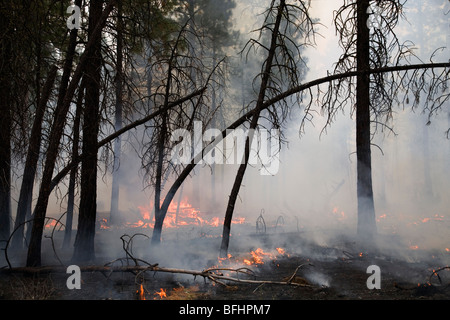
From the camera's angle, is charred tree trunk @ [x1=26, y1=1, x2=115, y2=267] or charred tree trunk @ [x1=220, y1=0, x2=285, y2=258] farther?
charred tree trunk @ [x1=220, y1=0, x2=285, y2=258]

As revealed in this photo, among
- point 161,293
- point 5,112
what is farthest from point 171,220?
point 161,293

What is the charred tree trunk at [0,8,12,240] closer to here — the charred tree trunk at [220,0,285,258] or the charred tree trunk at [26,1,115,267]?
the charred tree trunk at [26,1,115,267]

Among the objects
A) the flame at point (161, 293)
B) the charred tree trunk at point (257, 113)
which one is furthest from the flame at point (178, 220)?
the flame at point (161, 293)

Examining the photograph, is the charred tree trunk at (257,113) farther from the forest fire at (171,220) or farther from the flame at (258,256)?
the forest fire at (171,220)

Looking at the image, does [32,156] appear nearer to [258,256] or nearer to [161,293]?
[161,293]

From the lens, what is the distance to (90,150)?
6.09 metres

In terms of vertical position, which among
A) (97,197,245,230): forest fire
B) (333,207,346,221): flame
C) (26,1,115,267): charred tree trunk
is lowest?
(97,197,245,230): forest fire

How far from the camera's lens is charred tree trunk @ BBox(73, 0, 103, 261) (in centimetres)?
612

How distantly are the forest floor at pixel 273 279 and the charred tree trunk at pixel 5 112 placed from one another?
6.82 feet

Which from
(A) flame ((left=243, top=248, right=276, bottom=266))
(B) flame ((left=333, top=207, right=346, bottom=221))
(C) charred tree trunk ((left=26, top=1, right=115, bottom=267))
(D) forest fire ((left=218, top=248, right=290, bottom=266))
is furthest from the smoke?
(C) charred tree trunk ((left=26, top=1, right=115, bottom=267))

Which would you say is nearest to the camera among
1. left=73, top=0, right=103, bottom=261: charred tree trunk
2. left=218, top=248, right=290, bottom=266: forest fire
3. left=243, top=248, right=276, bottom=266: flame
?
left=73, top=0, right=103, bottom=261: charred tree trunk

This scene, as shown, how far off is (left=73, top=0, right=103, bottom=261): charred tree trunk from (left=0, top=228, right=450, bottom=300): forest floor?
619mm

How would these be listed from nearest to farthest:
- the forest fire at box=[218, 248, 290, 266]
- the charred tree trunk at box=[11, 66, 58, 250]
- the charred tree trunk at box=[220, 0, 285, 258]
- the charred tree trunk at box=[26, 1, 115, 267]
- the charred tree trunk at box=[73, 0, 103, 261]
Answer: the charred tree trunk at box=[26, 1, 115, 267] < the charred tree trunk at box=[11, 66, 58, 250] < the charred tree trunk at box=[73, 0, 103, 261] < the charred tree trunk at box=[220, 0, 285, 258] < the forest fire at box=[218, 248, 290, 266]
